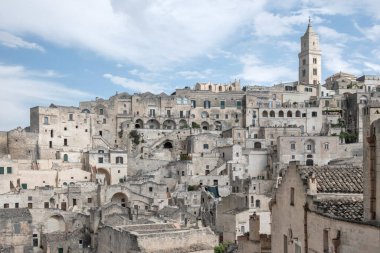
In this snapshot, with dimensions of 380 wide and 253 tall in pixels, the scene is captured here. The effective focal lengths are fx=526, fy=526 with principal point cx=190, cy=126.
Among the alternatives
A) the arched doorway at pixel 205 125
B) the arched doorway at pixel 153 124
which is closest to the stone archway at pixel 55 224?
the arched doorway at pixel 153 124

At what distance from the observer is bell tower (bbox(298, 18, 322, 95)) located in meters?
104

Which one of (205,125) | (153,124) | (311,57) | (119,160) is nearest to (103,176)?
(119,160)

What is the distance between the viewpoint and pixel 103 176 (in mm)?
63438

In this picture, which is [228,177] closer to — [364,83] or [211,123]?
[211,123]

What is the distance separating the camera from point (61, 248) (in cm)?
4603

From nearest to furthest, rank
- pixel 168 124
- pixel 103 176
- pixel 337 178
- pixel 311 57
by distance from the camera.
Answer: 1. pixel 337 178
2. pixel 103 176
3. pixel 168 124
4. pixel 311 57

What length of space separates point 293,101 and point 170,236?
6334 centimetres

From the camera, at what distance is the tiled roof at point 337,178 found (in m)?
13.9

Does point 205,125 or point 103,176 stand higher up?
point 205,125

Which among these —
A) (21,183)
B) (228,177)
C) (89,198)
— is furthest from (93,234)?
(228,177)

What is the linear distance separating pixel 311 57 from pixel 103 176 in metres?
56.4

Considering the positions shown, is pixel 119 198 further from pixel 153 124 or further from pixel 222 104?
pixel 222 104

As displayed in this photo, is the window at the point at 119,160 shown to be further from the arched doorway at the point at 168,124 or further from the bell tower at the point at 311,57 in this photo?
the bell tower at the point at 311,57

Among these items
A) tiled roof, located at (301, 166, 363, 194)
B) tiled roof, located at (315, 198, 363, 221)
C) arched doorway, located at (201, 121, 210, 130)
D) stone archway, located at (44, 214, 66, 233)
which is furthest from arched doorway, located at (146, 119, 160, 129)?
tiled roof, located at (315, 198, 363, 221)
